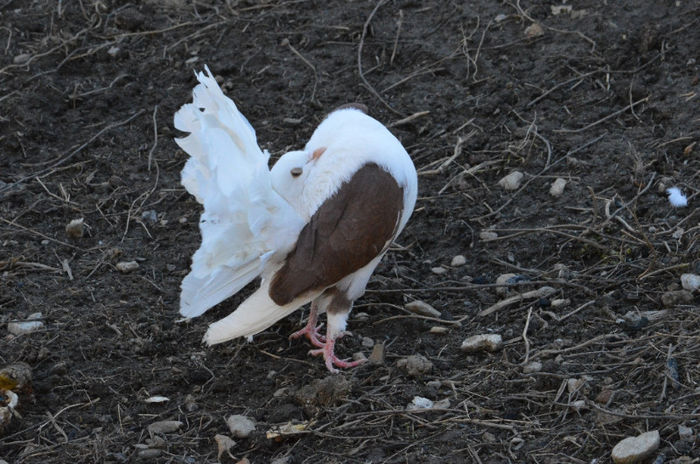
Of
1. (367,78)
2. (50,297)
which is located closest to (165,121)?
(367,78)

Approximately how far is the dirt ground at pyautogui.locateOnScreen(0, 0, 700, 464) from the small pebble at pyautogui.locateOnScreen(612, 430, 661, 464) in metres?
0.05

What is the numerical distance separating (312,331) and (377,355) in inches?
19.2

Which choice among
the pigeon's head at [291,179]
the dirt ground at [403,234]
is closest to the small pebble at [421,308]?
the dirt ground at [403,234]

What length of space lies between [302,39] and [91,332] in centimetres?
306

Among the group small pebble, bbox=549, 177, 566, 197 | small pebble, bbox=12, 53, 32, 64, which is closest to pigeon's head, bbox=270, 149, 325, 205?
small pebble, bbox=549, 177, 566, 197

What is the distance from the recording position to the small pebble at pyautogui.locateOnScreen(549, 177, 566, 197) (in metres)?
5.31

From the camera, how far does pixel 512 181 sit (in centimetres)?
545

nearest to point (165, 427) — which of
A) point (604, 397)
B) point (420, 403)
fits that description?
point (420, 403)

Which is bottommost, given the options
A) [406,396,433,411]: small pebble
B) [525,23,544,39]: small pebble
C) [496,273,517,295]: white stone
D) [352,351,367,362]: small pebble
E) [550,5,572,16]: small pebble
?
[352,351,367,362]: small pebble

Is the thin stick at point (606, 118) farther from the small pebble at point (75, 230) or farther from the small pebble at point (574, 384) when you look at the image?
the small pebble at point (75, 230)

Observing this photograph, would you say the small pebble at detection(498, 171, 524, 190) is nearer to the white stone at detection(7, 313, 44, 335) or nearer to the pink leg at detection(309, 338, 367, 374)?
the pink leg at detection(309, 338, 367, 374)

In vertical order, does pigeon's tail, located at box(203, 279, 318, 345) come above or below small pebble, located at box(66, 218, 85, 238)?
above

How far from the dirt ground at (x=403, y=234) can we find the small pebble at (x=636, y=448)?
53 millimetres

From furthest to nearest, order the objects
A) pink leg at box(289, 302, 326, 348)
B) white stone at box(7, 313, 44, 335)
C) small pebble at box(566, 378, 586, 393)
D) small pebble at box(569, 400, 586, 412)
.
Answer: pink leg at box(289, 302, 326, 348) → white stone at box(7, 313, 44, 335) → small pebble at box(566, 378, 586, 393) → small pebble at box(569, 400, 586, 412)
